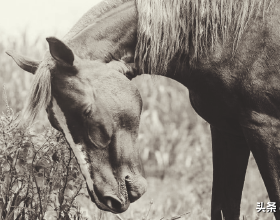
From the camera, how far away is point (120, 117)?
2.40 metres

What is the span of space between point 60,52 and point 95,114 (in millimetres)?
309

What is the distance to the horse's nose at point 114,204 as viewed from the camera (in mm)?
2414

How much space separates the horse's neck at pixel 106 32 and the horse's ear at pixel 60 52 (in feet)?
0.34

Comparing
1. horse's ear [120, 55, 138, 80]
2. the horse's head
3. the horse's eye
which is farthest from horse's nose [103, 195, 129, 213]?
horse's ear [120, 55, 138, 80]

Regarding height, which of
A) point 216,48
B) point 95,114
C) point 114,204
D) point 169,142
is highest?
point 216,48

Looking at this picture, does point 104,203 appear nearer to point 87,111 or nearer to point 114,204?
point 114,204

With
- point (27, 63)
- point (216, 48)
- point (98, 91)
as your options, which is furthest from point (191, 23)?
point (27, 63)

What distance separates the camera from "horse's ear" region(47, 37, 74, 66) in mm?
2260

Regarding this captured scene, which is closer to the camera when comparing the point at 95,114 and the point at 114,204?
the point at 95,114

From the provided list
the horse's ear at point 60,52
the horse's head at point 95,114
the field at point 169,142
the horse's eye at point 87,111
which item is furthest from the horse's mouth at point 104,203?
the field at point 169,142

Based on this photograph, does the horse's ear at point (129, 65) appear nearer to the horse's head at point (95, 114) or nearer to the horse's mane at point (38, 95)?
the horse's head at point (95, 114)

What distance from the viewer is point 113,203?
2.45 meters

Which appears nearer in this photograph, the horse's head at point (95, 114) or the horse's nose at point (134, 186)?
the horse's head at point (95, 114)

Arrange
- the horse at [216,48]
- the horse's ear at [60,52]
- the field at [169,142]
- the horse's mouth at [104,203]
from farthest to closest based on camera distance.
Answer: the field at [169,142] → the horse at [216,48] → the horse's mouth at [104,203] → the horse's ear at [60,52]
